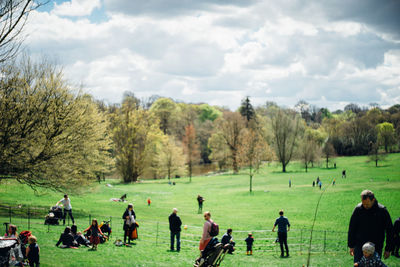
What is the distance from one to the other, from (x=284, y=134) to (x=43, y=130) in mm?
65422

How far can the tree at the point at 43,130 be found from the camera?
22.3 m

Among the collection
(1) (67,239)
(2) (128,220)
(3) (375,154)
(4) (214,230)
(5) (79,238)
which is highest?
(3) (375,154)

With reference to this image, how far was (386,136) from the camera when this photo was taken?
83.6 meters

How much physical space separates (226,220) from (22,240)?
18392 millimetres

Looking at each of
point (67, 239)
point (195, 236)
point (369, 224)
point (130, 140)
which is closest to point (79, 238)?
point (67, 239)

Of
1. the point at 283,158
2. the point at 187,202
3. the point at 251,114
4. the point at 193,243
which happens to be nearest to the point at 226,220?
the point at 193,243

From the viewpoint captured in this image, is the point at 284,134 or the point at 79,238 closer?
the point at 79,238

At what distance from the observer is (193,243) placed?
1900 cm

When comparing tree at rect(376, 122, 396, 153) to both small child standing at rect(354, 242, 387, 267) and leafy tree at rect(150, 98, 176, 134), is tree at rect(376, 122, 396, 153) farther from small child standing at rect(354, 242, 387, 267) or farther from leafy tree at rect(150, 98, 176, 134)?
small child standing at rect(354, 242, 387, 267)

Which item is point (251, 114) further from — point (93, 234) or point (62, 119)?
point (93, 234)

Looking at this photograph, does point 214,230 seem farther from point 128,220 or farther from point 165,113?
point 165,113

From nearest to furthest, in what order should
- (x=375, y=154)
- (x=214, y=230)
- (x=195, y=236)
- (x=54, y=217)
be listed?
(x=214, y=230) → (x=195, y=236) → (x=54, y=217) → (x=375, y=154)

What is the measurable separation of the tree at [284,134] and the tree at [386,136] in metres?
20.0

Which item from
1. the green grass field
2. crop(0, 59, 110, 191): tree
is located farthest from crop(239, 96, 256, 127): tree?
crop(0, 59, 110, 191): tree
